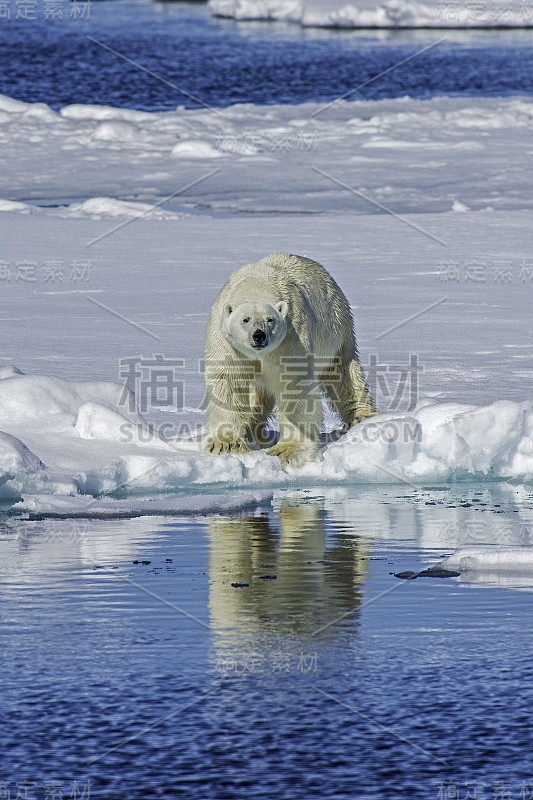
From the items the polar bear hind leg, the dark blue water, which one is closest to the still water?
the polar bear hind leg

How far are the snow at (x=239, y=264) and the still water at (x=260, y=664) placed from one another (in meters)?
0.76

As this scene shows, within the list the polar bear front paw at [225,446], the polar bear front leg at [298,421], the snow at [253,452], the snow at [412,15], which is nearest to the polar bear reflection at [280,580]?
the snow at [253,452]

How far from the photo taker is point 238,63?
28.4 metres

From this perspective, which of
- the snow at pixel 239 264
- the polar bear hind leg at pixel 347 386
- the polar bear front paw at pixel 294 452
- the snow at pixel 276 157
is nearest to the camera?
the snow at pixel 239 264

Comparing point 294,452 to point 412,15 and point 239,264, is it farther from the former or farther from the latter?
point 412,15

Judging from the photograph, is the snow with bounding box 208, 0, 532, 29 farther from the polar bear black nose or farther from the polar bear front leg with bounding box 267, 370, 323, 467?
the polar bear black nose

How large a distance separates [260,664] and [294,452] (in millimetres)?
2414

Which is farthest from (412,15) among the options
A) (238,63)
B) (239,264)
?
(239,264)

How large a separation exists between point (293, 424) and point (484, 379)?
Result: 63.3 inches

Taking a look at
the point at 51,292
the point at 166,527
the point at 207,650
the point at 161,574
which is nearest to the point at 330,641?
the point at 207,650

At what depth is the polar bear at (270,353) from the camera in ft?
18.3

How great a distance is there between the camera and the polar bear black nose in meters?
5.37

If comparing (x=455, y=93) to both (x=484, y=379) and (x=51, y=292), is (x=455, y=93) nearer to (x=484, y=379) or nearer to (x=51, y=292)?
Answer: (x=51, y=292)

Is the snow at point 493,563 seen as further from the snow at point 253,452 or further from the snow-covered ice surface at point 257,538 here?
the snow at point 253,452
